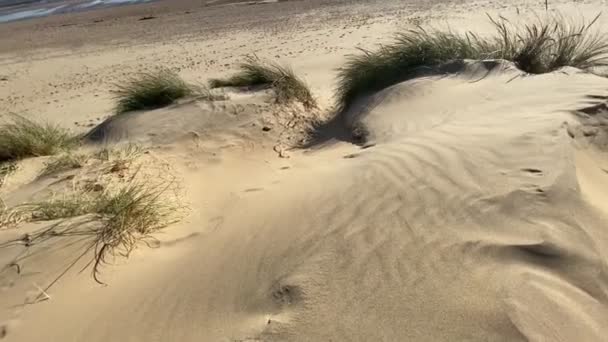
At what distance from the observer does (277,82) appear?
702cm

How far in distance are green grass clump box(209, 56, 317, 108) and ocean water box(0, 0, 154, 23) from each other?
1945 cm

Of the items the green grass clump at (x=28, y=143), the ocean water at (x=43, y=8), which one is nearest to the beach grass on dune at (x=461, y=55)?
the green grass clump at (x=28, y=143)

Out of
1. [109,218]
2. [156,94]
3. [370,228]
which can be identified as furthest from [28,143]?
[370,228]

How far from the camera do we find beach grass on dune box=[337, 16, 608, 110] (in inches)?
241

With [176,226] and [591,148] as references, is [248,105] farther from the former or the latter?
[591,148]

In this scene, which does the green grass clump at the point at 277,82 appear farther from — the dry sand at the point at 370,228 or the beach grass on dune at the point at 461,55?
the beach grass on dune at the point at 461,55

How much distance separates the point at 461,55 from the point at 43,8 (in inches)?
967

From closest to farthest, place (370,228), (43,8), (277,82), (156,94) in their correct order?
1. (370,228)
2. (277,82)
3. (156,94)
4. (43,8)

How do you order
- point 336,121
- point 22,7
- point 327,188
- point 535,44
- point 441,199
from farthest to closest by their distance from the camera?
point 22,7, point 336,121, point 535,44, point 327,188, point 441,199

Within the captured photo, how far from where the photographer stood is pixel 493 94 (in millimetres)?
5219

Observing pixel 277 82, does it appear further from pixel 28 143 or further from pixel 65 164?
pixel 28 143

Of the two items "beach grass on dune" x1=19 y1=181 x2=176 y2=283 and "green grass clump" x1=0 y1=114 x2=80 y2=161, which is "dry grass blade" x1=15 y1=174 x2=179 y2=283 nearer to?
"beach grass on dune" x1=19 y1=181 x2=176 y2=283

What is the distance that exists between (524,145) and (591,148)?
0.59 m

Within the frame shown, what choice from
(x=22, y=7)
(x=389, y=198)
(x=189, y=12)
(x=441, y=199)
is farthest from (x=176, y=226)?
(x=22, y=7)
